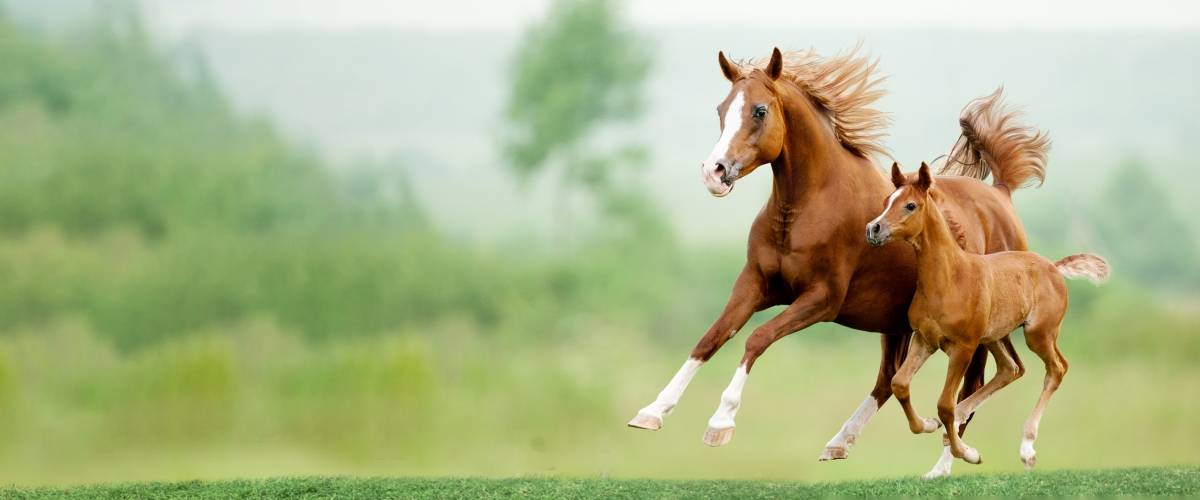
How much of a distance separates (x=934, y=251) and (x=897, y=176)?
0.43 m

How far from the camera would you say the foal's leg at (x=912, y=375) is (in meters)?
6.90

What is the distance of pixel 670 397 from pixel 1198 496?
9.69ft

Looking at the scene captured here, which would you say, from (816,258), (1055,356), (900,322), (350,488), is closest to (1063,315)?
(1055,356)

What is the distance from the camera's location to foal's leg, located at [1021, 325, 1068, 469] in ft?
24.3

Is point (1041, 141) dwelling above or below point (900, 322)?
above

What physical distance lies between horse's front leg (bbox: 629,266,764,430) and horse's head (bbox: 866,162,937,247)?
0.66m

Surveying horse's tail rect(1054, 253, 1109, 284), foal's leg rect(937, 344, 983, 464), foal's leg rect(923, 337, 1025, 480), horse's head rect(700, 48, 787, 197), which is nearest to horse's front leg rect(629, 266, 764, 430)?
horse's head rect(700, 48, 787, 197)

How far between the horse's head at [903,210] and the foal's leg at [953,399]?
0.71 meters

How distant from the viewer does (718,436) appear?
6535 mm

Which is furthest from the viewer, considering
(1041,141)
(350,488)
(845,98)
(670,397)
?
(1041,141)

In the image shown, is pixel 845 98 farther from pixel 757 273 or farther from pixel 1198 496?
pixel 1198 496

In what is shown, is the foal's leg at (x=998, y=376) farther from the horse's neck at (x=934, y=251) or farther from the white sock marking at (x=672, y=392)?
the white sock marking at (x=672, y=392)

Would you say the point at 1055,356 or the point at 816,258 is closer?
the point at 816,258

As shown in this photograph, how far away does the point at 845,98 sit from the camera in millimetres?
7094
